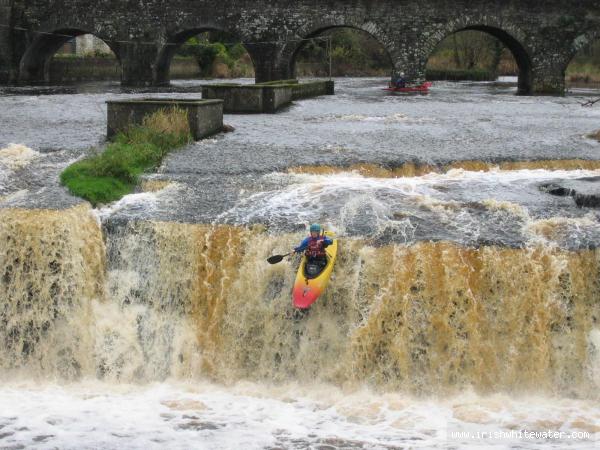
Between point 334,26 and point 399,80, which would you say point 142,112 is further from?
point 399,80

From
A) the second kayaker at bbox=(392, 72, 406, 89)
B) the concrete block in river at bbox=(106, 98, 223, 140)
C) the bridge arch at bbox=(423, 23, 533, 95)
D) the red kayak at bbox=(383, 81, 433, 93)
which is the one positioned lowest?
the concrete block in river at bbox=(106, 98, 223, 140)

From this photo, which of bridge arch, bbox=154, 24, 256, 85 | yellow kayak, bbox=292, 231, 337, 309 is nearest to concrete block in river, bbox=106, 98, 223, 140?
yellow kayak, bbox=292, 231, 337, 309

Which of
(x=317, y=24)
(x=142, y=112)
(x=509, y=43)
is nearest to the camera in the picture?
(x=142, y=112)

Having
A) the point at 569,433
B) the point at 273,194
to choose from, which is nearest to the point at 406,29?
the point at 273,194

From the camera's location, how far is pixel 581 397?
32.0ft

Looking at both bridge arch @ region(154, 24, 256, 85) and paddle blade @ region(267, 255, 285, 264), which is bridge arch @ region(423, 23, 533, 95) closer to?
bridge arch @ region(154, 24, 256, 85)

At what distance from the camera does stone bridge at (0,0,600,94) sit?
34.5 m

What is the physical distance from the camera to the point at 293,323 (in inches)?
414

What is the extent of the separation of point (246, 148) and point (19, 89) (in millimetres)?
20479

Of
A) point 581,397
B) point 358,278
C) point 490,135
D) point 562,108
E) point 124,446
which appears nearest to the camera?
point 124,446

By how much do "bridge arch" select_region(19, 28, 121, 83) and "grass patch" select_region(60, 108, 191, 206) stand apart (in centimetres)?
2117

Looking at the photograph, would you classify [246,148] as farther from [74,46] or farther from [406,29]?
[74,46]

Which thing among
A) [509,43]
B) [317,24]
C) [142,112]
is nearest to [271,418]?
[142,112]

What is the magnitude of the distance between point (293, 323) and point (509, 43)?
29303mm
